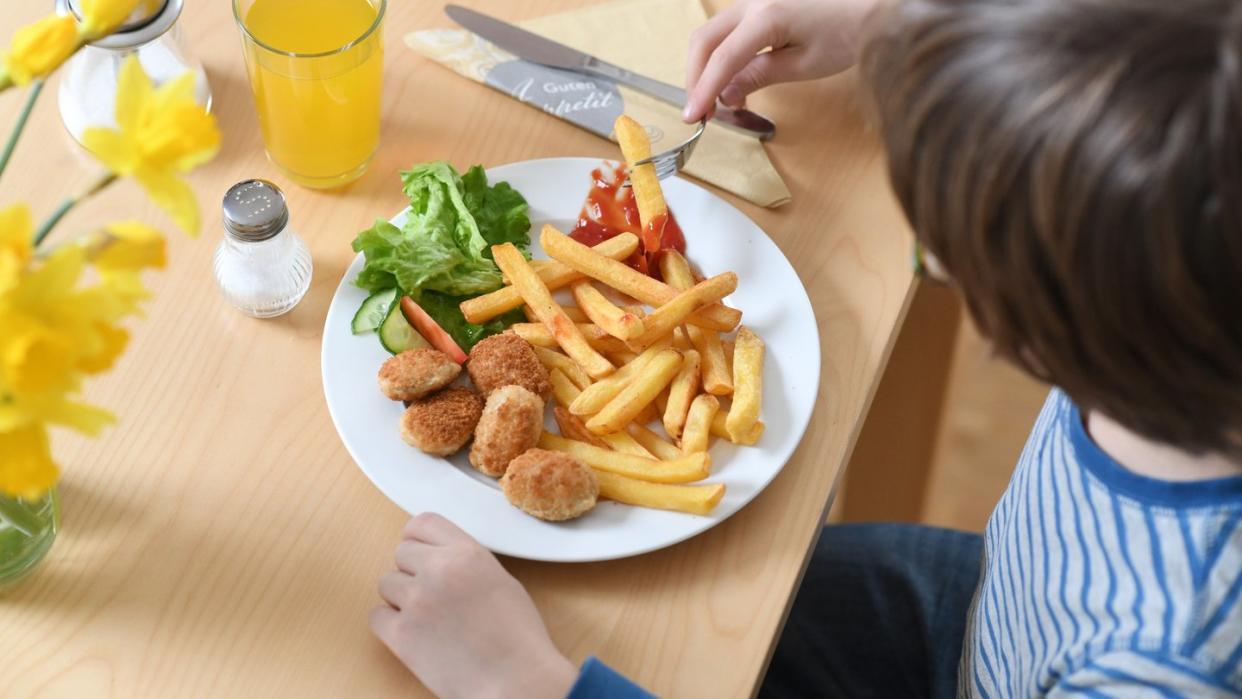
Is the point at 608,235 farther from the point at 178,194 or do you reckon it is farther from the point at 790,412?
the point at 178,194

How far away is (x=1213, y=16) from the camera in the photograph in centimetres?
69

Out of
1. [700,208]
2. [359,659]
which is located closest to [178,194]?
[359,659]

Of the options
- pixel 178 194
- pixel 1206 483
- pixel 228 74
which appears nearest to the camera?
pixel 178 194

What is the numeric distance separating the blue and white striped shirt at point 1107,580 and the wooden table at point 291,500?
0.20 m

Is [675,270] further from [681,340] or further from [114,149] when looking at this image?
[114,149]

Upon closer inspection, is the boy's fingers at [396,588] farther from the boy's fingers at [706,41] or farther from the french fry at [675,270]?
the boy's fingers at [706,41]

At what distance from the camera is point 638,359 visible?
1218mm

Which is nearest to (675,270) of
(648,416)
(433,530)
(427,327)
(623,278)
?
(623,278)

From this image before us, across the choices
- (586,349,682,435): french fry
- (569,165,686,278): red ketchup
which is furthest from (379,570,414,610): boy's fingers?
(569,165,686,278): red ketchup

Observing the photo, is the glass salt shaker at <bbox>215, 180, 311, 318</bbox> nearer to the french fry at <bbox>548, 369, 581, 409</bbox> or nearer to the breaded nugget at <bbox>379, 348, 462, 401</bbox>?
the breaded nugget at <bbox>379, 348, 462, 401</bbox>

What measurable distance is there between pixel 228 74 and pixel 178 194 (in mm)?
853

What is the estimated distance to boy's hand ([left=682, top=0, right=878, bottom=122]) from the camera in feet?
4.52

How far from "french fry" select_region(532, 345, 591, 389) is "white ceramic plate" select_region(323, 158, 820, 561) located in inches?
5.5

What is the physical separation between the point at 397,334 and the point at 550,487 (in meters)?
0.25
